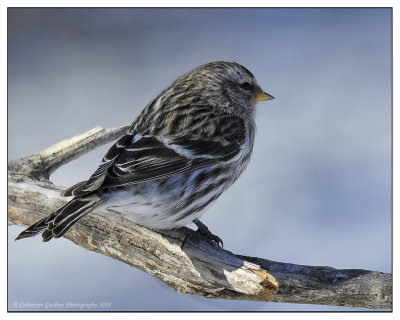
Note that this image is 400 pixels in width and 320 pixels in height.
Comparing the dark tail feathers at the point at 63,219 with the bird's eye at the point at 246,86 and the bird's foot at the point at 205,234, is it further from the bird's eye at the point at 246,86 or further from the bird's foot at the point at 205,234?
the bird's eye at the point at 246,86

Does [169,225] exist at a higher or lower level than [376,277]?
higher

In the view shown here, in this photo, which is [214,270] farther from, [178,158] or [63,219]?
[63,219]

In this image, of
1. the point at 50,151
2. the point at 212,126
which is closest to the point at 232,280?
the point at 212,126

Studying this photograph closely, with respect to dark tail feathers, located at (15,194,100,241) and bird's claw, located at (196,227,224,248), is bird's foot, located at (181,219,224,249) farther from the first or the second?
dark tail feathers, located at (15,194,100,241)

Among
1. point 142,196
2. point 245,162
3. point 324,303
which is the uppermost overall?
point 245,162

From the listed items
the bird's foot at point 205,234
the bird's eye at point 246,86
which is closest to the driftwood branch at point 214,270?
the bird's foot at point 205,234

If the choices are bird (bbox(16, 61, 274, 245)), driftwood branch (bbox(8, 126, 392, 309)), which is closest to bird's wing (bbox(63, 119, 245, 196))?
bird (bbox(16, 61, 274, 245))

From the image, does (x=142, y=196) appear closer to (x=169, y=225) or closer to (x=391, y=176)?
(x=169, y=225)
